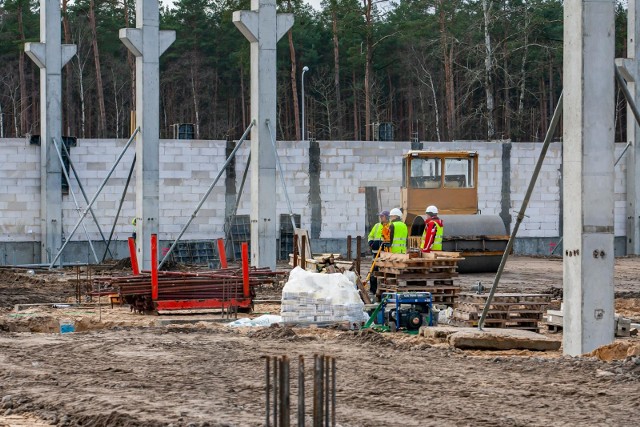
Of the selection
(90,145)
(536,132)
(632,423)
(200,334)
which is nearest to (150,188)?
(90,145)

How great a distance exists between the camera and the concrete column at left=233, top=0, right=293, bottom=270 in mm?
24984

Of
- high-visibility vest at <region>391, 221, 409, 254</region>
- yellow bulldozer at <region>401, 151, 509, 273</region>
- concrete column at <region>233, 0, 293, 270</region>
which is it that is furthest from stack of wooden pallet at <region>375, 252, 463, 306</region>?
yellow bulldozer at <region>401, 151, 509, 273</region>

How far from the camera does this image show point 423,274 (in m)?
18.2

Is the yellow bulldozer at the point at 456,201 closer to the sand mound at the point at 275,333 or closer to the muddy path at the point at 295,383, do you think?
the sand mound at the point at 275,333

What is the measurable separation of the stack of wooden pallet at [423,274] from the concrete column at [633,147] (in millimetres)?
16618

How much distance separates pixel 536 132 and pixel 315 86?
12079 millimetres

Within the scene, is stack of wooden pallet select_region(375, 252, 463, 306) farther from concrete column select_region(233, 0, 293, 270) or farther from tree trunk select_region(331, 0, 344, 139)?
tree trunk select_region(331, 0, 344, 139)

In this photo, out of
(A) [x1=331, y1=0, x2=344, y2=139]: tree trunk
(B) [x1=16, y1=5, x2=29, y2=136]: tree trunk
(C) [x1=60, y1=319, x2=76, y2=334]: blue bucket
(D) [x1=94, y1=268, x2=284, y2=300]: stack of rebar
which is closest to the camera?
(C) [x1=60, y1=319, x2=76, y2=334]: blue bucket

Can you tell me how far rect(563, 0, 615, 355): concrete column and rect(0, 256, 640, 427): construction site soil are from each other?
1.39 ft

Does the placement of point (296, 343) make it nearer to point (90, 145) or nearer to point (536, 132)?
point (90, 145)

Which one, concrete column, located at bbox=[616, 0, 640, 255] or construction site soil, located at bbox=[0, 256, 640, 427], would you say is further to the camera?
concrete column, located at bbox=[616, 0, 640, 255]

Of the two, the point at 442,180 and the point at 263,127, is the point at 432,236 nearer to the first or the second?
the point at 263,127

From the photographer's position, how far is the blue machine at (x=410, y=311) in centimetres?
1670

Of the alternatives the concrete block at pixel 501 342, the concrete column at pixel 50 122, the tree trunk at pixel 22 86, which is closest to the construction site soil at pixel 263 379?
the concrete block at pixel 501 342
